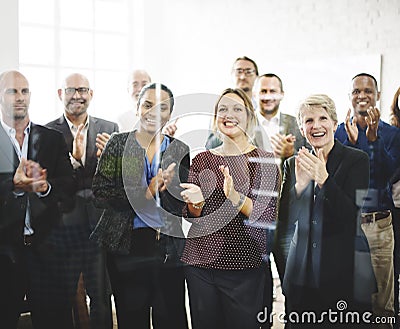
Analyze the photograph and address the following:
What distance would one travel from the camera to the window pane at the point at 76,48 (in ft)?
8.42

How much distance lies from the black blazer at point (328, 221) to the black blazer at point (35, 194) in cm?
90

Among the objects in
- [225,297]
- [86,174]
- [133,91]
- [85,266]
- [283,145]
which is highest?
[133,91]

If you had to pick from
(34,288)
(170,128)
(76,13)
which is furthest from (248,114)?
(34,288)

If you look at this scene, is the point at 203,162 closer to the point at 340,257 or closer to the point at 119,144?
the point at 119,144

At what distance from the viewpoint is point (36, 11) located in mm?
2516

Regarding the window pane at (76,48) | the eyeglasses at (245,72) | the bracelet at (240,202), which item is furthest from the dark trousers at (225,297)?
the window pane at (76,48)

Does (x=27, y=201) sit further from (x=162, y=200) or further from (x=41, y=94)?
(x=162, y=200)

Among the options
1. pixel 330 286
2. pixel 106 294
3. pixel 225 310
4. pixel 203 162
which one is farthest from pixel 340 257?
pixel 106 294

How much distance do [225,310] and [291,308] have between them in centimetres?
32

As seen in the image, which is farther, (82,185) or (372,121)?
(372,121)

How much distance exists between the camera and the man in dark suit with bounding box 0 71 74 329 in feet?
8.36

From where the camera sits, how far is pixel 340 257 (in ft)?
9.25

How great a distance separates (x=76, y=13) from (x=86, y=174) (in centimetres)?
64

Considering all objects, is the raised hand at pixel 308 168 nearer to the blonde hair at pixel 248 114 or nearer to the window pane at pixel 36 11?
the blonde hair at pixel 248 114
